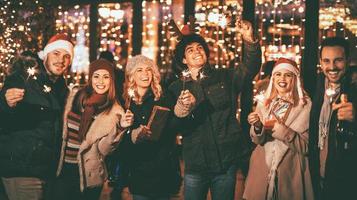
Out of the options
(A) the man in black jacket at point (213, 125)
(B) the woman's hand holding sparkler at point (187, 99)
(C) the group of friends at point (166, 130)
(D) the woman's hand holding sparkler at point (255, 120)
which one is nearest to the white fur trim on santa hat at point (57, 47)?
(C) the group of friends at point (166, 130)

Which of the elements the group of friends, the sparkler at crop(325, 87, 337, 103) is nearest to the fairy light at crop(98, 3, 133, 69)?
the group of friends

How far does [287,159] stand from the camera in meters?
6.30

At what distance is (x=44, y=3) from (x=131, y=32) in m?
3.38

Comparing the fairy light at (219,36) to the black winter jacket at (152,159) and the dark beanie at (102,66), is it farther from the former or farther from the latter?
the black winter jacket at (152,159)

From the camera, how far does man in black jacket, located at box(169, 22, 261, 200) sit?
20.9 ft

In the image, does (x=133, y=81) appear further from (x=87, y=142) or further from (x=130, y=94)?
(x=87, y=142)

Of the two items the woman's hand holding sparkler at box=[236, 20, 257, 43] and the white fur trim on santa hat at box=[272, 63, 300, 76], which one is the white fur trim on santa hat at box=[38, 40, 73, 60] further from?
the white fur trim on santa hat at box=[272, 63, 300, 76]

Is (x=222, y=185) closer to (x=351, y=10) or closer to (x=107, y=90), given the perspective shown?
(x=107, y=90)

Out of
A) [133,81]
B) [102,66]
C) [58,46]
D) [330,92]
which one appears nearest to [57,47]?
[58,46]

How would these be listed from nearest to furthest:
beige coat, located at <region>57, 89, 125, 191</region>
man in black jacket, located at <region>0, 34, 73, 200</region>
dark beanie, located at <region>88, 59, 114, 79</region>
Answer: man in black jacket, located at <region>0, 34, 73, 200</region> < beige coat, located at <region>57, 89, 125, 191</region> < dark beanie, located at <region>88, 59, 114, 79</region>

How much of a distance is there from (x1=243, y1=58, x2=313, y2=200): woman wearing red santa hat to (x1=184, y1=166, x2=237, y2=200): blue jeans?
23cm

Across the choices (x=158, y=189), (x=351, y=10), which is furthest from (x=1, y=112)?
(x=351, y=10)

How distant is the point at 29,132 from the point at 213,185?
1753 millimetres

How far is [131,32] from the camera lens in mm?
14812
